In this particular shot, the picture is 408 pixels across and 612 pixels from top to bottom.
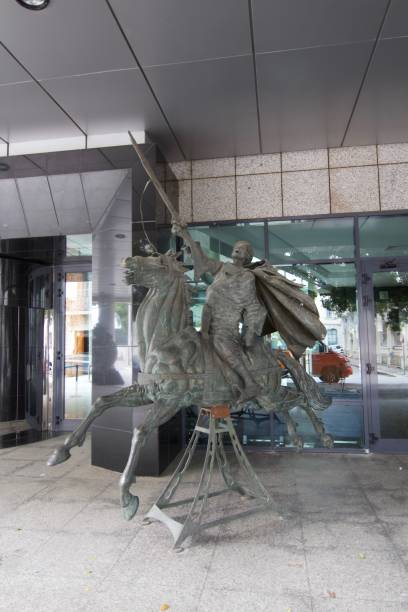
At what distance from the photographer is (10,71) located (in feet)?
14.8

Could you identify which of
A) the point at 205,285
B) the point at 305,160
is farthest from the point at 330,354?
the point at 305,160

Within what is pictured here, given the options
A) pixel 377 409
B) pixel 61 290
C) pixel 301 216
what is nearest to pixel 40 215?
pixel 61 290

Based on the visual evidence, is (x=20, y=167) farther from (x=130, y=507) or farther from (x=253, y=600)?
(x=253, y=600)

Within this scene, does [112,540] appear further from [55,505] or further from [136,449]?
[55,505]

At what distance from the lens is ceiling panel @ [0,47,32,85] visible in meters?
4.31

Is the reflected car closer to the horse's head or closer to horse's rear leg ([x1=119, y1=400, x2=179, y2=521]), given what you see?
horse's rear leg ([x1=119, y1=400, x2=179, y2=521])

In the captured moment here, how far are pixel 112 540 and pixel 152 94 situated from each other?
15.0ft

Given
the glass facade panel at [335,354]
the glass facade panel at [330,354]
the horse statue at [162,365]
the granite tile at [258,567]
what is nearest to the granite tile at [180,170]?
the glass facade panel at [330,354]

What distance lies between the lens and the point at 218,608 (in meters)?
2.48

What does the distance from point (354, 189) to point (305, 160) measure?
33.1 inches

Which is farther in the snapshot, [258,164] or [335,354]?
[258,164]

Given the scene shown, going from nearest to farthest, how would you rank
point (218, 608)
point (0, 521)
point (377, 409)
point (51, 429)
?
1. point (218, 608)
2. point (0, 521)
3. point (377, 409)
4. point (51, 429)

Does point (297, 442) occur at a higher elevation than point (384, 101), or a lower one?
lower

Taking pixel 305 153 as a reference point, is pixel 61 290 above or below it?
below
